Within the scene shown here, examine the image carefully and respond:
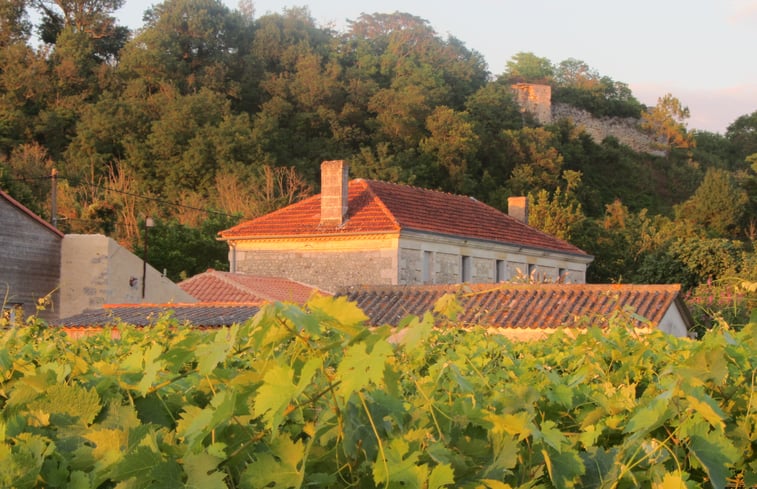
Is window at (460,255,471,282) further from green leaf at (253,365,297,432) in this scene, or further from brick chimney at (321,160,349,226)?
green leaf at (253,365,297,432)

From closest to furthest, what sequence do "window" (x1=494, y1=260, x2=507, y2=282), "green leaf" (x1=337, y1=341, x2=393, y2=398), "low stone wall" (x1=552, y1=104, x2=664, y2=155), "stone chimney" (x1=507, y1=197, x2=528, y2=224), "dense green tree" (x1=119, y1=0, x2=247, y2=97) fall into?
1. "green leaf" (x1=337, y1=341, x2=393, y2=398)
2. "window" (x1=494, y1=260, x2=507, y2=282)
3. "stone chimney" (x1=507, y1=197, x2=528, y2=224)
4. "dense green tree" (x1=119, y1=0, x2=247, y2=97)
5. "low stone wall" (x1=552, y1=104, x2=664, y2=155)

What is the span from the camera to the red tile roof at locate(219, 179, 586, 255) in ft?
108

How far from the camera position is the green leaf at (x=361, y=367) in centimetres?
189

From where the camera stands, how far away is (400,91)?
61.3 metres

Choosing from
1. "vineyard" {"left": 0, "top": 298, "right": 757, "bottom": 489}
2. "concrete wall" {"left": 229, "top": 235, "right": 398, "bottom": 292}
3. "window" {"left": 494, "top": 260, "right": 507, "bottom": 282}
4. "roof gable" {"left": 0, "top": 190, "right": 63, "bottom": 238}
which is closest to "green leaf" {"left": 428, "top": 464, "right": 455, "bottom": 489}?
"vineyard" {"left": 0, "top": 298, "right": 757, "bottom": 489}

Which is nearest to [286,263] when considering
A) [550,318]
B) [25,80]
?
[550,318]

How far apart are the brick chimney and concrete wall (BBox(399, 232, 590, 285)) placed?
2.54 metres

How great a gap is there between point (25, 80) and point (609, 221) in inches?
1226

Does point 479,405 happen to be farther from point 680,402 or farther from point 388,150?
point 388,150

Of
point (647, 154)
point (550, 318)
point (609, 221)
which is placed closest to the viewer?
point (550, 318)

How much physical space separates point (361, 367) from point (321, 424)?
0.25m

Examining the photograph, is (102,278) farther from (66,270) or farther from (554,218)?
(554,218)

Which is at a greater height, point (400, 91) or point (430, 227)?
point (400, 91)

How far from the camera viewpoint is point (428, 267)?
3362cm
